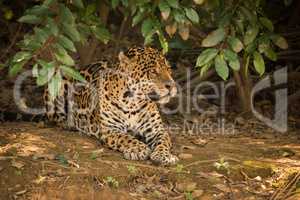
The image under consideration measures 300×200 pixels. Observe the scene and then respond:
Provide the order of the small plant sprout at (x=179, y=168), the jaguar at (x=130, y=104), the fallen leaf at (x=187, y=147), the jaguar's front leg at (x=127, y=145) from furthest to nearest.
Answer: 1. the fallen leaf at (x=187, y=147)
2. the jaguar at (x=130, y=104)
3. the jaguar's front leg at (x=127, y=145)
4. the small plant sprout at (x=179, y=168)

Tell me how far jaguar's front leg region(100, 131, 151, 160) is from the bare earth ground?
10 centimetres

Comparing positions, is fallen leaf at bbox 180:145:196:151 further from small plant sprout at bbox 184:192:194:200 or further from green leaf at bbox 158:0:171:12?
green leaf at bbox 158:0:171:12

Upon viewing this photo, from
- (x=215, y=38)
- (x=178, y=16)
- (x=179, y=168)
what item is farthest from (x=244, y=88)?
(x=178, y=16)

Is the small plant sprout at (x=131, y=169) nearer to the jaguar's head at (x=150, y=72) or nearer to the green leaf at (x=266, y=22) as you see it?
the jaguar's head at (x=150, y=72)

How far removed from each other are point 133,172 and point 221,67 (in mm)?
1863

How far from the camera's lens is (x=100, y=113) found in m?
7.32

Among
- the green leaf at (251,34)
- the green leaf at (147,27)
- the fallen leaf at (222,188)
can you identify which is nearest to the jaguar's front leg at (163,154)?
the fallen leaf at (222,188)

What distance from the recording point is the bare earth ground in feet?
18.6

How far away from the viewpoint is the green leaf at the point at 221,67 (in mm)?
4527

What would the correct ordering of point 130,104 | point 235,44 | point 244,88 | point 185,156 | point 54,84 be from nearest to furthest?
point 54,84, point 235,44, point 185,156, point 130,104, point 244,88

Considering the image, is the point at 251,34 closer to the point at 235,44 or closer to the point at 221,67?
the point at 235,44

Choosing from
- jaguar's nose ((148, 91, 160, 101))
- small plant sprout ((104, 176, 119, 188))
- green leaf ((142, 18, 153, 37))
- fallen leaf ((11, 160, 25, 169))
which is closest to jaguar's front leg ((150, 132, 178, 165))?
jaguar's nose ((148, 91, 160, 101))

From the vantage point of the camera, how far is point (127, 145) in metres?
6.72

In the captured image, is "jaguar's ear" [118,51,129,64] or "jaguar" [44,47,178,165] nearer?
"jaguar" [44,47,178,165]
